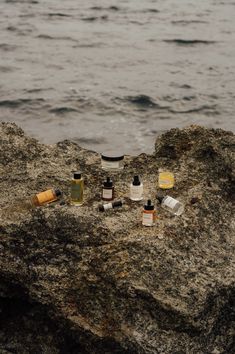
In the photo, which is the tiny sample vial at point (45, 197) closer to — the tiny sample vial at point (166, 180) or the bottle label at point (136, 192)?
the bottle label at point (136, 192)

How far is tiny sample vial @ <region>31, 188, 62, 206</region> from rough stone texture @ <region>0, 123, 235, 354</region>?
91mm

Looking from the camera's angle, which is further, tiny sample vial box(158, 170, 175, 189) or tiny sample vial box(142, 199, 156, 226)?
tiny sample vial box(158, 170, 175, 189)

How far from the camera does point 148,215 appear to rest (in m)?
5.47

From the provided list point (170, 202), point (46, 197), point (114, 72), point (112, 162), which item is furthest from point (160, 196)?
point (114, 72)

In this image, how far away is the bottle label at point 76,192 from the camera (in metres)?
5.77

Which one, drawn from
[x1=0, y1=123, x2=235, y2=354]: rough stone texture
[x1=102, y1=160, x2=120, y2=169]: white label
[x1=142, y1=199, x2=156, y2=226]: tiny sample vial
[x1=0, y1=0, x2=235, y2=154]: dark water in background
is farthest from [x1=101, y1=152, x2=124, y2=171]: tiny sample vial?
[x1=0, y1=0, x2=235, y2=154]: dark water in background

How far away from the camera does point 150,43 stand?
947 inches

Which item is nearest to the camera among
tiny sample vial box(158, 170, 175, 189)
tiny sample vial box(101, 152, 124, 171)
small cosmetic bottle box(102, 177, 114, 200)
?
small cosmetic bottle box(102, 177, 114, 200)

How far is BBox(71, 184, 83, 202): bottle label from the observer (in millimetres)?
5770

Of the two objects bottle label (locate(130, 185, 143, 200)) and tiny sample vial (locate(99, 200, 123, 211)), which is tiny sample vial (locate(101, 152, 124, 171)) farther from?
tiny sample vial (locate(99, 200, 123, 211))

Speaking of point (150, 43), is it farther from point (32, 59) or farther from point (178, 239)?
point (178, 239)

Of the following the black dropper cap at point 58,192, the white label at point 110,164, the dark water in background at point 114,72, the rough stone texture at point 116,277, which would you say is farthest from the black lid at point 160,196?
the dark water in background at point 114,72

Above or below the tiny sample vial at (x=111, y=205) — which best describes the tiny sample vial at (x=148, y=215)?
above

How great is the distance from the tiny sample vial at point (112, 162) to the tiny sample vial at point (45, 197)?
80 cm
